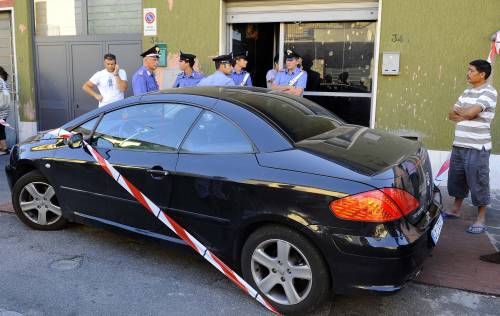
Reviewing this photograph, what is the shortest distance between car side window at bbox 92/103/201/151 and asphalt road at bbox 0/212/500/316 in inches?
31.7

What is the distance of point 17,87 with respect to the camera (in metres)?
9.52

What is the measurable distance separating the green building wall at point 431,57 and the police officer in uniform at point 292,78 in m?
1.12

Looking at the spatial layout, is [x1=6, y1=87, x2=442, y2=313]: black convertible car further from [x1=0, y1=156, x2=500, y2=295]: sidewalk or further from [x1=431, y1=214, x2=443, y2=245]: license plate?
[x1=0, y1=156, x2=500, y2=295]: sidewalk

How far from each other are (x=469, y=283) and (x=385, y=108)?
348 cm

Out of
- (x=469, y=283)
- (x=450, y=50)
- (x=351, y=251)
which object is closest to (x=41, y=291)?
(x=351, y=251)

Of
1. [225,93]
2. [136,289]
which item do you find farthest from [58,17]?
[136,289]

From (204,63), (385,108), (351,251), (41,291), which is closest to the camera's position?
(351,251)

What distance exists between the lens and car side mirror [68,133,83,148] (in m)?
4.04

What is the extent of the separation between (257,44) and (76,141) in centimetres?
508

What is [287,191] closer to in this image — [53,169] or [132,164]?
[132,164]

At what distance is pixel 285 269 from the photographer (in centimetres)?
301

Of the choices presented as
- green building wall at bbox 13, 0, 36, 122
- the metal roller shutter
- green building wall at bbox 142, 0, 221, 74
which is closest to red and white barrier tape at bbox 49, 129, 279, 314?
green building wall at bbox 142, 0, 221, 74

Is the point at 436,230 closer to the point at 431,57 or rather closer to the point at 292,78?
the point at 431,57

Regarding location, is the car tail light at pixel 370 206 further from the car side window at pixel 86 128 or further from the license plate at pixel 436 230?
the car side window at pixel 86 128
